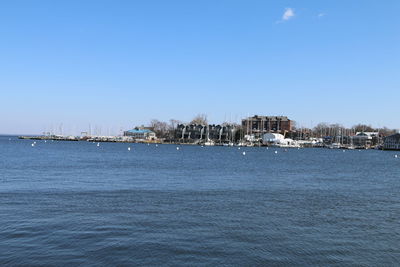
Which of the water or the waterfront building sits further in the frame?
the waterfront building

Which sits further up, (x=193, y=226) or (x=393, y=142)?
(x=393, y=142)

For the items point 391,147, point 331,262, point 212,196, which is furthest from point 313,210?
point 391,147

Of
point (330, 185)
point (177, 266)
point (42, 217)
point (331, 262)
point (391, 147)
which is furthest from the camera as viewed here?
point (391, 147)

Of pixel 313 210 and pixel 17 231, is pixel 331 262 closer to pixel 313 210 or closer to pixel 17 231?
pixel 313 210

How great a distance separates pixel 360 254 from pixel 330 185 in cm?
2560

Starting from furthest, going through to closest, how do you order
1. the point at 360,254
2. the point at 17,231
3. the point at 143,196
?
the point at 143,196 < the point at 17,231 < the point at 360,254

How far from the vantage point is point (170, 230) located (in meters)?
19.2

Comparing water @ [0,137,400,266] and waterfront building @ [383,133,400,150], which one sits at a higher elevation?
waterfront building @ [383,133,400,150]

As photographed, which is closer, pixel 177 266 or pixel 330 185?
pixel 177 266

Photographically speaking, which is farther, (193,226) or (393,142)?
(393,142)

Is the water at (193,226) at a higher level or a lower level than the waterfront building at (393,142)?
lower

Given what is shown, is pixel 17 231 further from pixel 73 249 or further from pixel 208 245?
pixel 208 245

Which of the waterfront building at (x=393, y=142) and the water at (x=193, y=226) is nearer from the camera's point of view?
the water at (x=193, y=226)

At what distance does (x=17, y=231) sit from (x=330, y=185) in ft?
106
